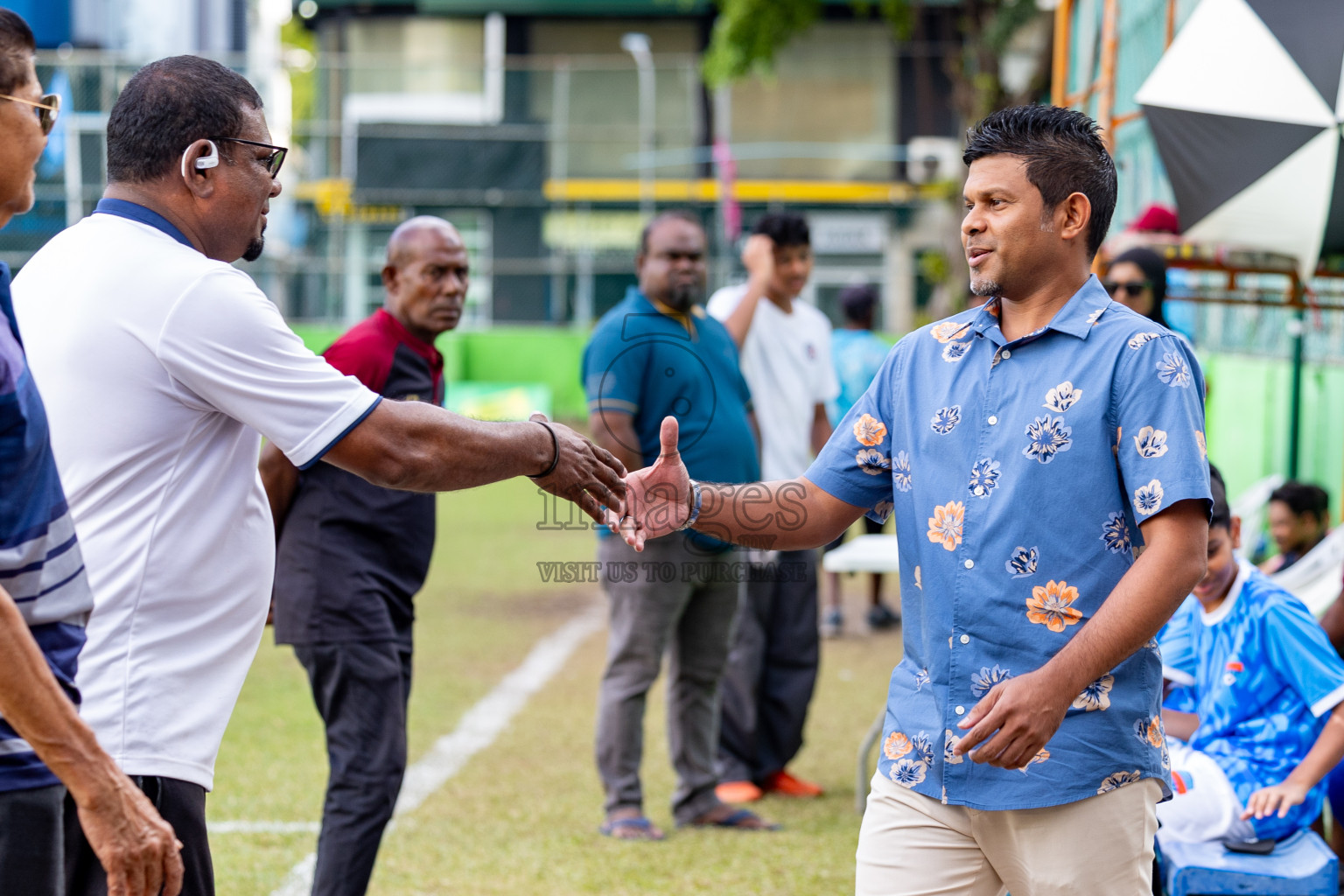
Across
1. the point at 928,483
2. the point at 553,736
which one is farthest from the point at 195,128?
the point at 553,736

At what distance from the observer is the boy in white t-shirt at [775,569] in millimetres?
6000

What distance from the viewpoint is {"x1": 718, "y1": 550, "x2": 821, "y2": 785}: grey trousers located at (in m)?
6.00

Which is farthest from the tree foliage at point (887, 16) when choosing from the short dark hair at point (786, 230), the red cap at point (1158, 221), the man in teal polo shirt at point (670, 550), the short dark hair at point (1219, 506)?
the short dark hair at point (1219, 506)

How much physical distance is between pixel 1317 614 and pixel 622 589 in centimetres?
284

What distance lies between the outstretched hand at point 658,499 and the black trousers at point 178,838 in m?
1.04

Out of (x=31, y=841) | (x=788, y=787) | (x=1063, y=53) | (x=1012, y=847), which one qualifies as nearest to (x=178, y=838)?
(x=31, y=841)

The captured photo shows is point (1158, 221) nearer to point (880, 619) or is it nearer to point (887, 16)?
point (880, 619)

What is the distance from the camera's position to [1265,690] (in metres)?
3.93

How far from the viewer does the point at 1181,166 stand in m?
5.01

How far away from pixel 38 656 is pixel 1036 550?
1.69 meters

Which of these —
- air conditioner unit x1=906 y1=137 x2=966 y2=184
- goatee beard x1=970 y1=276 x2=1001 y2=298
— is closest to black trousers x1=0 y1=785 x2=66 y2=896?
goatee beard x1=970 y1=276 x2=1001 y2=298

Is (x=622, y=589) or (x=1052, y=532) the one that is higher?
(x=1052, y=532)

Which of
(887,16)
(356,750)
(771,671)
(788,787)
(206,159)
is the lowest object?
(788,787)

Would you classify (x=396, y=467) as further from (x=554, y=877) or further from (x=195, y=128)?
(x=554, y=877)
